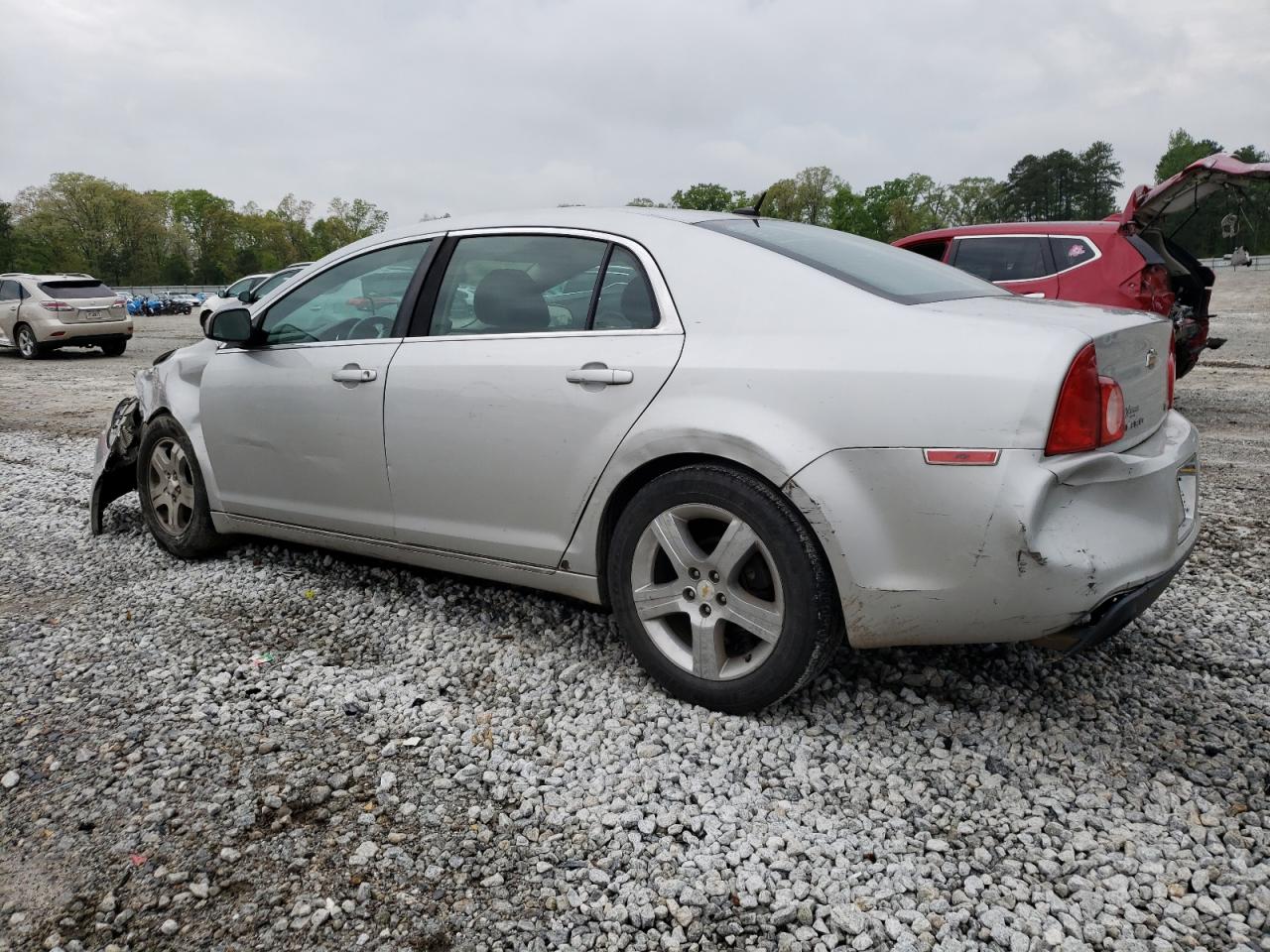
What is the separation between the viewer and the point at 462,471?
351 centimetres

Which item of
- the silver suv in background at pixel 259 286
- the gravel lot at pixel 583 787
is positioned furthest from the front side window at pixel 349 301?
the silver suv in background at pixel 259 286

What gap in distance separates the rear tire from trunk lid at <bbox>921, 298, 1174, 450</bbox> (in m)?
19.9

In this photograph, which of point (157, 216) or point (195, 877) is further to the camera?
point (157, 216)

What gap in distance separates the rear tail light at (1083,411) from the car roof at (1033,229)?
19.5 ft

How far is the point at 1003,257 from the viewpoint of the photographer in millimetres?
8633

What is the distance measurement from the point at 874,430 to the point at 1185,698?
4.95 feet

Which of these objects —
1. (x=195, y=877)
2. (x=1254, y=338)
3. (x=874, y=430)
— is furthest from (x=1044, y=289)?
(x=1254, y=338)

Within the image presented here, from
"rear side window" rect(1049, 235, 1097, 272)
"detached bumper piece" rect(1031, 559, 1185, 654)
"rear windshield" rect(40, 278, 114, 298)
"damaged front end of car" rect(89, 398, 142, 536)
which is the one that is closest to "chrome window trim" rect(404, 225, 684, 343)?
"detached bumper piece" rect(1031, 559, 1185, 654)

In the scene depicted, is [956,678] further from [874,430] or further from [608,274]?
[608,274]

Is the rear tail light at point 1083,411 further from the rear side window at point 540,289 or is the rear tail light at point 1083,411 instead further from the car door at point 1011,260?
the car door at point 1011,260

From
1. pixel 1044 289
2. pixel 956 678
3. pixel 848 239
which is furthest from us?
pixel 1044 289

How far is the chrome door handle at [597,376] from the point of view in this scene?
3096 millimetres

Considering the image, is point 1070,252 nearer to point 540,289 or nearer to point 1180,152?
point 540,289

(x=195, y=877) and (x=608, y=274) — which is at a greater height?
(x=608, y=274)
